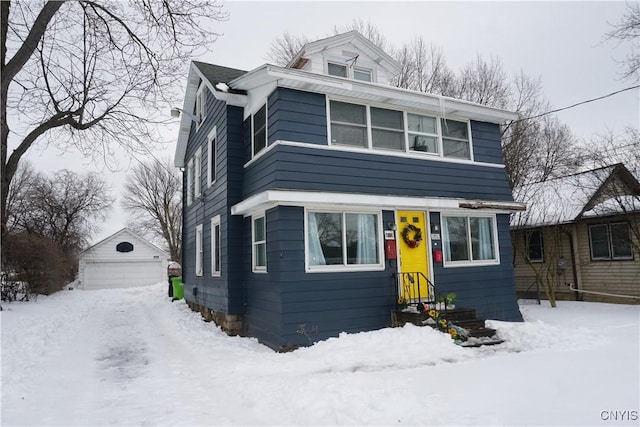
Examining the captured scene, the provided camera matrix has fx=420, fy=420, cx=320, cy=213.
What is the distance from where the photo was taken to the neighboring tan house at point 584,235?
13.8 m

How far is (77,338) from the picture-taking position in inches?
401

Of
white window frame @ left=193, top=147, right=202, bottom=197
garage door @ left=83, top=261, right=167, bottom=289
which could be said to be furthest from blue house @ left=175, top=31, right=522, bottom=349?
garage door @ left=83, top=261, right=167, bottom=289

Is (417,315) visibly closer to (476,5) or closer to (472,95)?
(476,5)

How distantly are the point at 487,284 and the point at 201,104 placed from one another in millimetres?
10416

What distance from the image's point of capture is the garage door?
28.3m

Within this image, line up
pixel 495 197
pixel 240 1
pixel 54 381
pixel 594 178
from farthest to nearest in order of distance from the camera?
pixel 594 178
pixel 495 197
pixel 240 1
pixel 54 381

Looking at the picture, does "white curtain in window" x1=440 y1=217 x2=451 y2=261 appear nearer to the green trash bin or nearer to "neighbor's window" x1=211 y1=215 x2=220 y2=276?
"neighbor's window" x1=211 y1=215 x2=220 y2=276

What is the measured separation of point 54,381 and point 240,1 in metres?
8.38

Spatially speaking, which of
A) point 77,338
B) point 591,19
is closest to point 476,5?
point 591,19

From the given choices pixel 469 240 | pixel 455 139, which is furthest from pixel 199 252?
pixel 455 139

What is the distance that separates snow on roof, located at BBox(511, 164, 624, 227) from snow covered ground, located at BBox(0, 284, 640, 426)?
5.39m

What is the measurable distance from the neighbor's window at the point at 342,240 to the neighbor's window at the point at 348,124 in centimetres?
166

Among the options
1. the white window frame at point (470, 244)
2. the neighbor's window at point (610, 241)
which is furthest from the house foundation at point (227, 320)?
the neighbor's window at point (610, 241)

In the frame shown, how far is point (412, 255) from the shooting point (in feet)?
32.1
